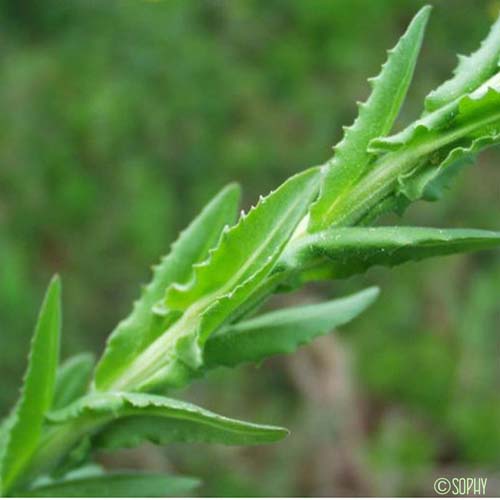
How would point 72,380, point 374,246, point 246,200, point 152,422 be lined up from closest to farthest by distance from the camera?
point 374,246 < point 152,422 < point 72,380 < point 246,200

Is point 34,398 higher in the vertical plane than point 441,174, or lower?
lower

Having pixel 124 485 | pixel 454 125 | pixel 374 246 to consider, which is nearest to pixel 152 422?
pixel 124 485

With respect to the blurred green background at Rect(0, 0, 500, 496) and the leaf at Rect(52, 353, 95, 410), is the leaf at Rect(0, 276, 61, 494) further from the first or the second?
the blurred green background at Rect(0, 0, 500, 496)

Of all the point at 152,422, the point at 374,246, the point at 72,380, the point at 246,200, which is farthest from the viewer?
the point at 246,200

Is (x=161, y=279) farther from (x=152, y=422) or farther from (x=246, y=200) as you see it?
(x=246, y=200)

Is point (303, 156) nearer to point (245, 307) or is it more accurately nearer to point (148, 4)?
point (148, 4)

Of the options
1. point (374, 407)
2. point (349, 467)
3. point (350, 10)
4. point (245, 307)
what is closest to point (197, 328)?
point (245, 307)

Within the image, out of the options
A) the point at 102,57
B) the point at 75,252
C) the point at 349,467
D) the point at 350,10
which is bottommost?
the point at 349,467
